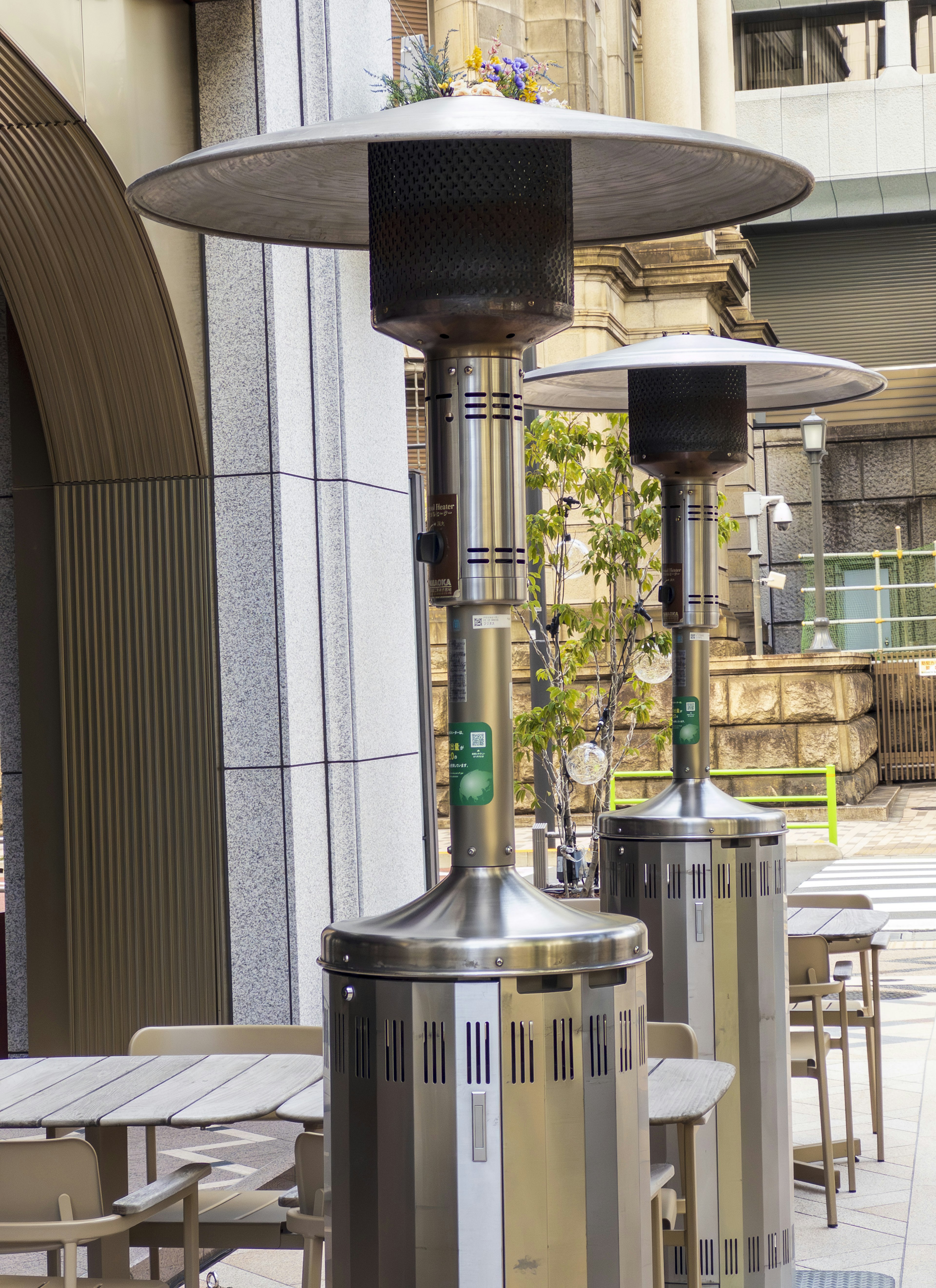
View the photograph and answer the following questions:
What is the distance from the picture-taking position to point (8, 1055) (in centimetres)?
714

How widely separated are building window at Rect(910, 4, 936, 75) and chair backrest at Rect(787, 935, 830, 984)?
32.5 meters

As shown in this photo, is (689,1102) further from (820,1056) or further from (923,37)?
(923,37)

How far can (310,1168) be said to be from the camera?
3480 mm

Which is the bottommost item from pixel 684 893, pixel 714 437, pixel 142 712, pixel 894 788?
pixel 894 788

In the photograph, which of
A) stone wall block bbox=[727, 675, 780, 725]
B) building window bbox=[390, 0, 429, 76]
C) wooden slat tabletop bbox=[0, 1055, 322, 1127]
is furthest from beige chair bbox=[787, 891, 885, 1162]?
stone wall block bbox=[727, 675, 780, 725]

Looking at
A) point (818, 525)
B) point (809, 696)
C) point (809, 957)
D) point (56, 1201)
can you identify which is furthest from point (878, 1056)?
point (818, 525)

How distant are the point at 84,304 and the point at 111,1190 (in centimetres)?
369

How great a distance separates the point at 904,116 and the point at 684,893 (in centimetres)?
3160

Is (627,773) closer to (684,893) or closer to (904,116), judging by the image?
(684,893)

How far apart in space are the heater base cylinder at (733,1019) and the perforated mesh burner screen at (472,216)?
242 cm

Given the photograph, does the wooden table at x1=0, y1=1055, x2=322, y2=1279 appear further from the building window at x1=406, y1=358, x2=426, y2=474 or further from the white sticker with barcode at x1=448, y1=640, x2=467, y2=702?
the building window at x1=406, y1=358, x2=426, y2=474

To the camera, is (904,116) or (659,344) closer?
(659,344)

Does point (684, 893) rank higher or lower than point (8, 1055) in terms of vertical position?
higher

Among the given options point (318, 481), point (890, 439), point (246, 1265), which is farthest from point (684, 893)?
point (890, 439)
